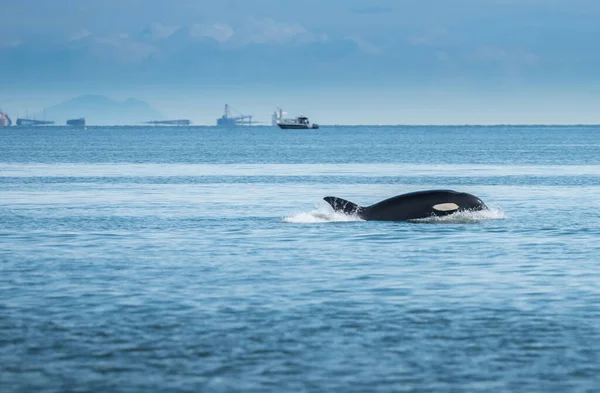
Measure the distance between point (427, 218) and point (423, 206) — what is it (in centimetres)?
46

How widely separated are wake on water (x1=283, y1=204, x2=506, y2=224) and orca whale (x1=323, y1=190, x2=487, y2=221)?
8.1 inches

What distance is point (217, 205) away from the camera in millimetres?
49281

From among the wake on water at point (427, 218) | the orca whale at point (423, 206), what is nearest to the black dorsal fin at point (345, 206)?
the wake on water at point (427, 218)

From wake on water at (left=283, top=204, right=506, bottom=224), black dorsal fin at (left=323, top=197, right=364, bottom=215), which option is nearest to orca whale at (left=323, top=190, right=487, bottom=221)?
wake on water at (left=283, top=204, right=506, bottom=224)

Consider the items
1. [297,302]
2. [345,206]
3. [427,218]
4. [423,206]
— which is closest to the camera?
[297,302]

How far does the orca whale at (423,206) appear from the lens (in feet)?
119

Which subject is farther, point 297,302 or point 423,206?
point 423,206

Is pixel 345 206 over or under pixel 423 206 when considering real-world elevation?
under

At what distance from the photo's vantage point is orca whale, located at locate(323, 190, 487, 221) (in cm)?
3628

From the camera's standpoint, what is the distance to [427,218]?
36.7 m

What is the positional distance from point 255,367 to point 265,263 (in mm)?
11429

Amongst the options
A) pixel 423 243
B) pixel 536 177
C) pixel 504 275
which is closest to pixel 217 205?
pixel 423 243

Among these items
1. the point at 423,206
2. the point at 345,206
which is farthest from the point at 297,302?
the point at 345,206

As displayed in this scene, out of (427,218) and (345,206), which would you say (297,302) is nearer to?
(427,218)
